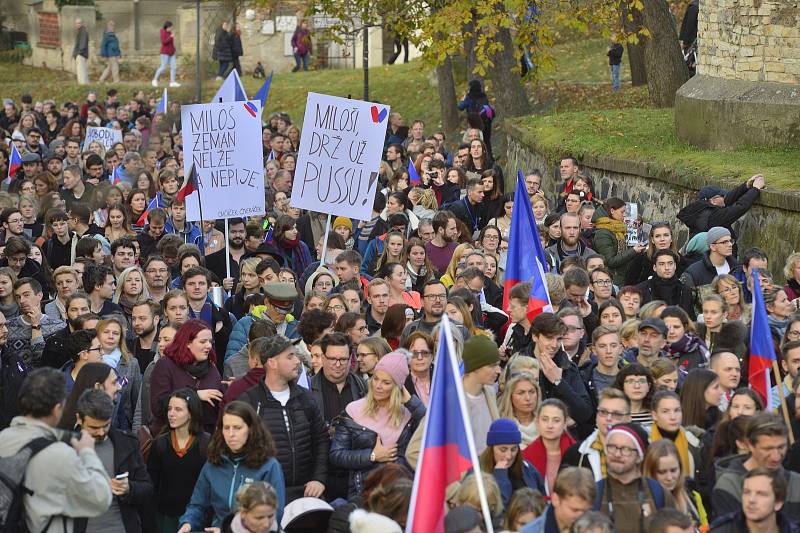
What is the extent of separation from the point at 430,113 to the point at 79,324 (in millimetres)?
21995

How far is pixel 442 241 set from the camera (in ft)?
49.1

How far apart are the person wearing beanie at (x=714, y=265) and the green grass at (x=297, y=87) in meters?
Answer: 18.0

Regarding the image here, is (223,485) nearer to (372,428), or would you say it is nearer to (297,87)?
(372,428)

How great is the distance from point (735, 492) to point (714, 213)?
8.00m

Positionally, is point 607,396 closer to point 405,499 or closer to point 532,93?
point 405,499

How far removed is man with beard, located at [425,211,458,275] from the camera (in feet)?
48.7

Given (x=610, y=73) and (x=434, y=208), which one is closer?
(x=434, y=208)

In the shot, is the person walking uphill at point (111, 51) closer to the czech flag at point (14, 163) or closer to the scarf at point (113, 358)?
the czech flag at point (14, 163)

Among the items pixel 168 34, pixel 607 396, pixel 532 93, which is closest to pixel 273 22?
pixel 168 34

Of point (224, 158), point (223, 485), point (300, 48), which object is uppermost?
point (224, 158)

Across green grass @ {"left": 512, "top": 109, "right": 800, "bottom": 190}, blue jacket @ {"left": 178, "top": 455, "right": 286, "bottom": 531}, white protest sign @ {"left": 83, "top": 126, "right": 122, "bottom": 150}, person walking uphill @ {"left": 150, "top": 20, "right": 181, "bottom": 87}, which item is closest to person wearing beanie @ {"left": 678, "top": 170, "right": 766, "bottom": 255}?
green grass @ {"left": 512, "top": 109, "right": 800, "bottom": 190}

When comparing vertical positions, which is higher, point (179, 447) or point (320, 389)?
point (320, 389)

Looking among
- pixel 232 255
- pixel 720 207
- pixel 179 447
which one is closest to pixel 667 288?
pixel 720 207

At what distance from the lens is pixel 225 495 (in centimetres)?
848
